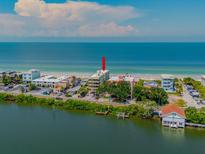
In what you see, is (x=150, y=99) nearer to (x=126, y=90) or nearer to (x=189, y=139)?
(x=126, y=90)

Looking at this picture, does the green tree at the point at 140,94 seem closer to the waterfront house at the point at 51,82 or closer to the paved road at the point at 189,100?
the paved road at the point at 189,100

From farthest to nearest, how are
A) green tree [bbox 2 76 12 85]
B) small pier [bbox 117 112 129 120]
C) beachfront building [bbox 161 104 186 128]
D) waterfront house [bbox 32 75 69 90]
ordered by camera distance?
green tree [bbox 2 76 12 85]
waterfront house [bbox 32 75 69 90]
small pier [bbox 117 112 129 120]
beachfront building [bbox 161 104 186 128]

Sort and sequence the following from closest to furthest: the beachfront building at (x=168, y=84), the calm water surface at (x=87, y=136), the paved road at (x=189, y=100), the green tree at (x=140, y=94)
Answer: the calm water surface at (x=87, y=136)
the paved road at (x=189, y=100)
the green tree at (x=140, y=94)
the beachfront building at (x=168, y=84)

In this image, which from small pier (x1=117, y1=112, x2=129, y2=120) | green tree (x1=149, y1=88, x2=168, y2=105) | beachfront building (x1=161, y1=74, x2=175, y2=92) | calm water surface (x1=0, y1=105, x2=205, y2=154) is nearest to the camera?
calm water surface (x1=0, y1=105, x2=205, y2=154)

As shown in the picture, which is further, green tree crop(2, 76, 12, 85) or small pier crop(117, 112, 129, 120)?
green tree crop(2, 76, 12, 85)

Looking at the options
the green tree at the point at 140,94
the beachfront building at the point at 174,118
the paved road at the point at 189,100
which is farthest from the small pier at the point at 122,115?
the paved road at the point at 189,100

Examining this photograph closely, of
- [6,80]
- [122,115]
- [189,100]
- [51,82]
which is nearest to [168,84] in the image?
[189,100]

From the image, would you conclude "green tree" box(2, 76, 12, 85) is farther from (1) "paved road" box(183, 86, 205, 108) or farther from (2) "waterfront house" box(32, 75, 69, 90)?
(1) "paved road" box(183, 86, 205, 108)

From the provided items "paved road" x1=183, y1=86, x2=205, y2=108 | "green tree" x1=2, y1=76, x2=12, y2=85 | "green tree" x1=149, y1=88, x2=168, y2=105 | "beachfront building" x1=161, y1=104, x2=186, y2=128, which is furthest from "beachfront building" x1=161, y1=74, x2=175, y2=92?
"green tree" x1=2, y1=76, x2=12, y2=85

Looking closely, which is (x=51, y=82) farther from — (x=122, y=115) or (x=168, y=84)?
(x=168, y=84)

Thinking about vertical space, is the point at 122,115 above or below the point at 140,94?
below
